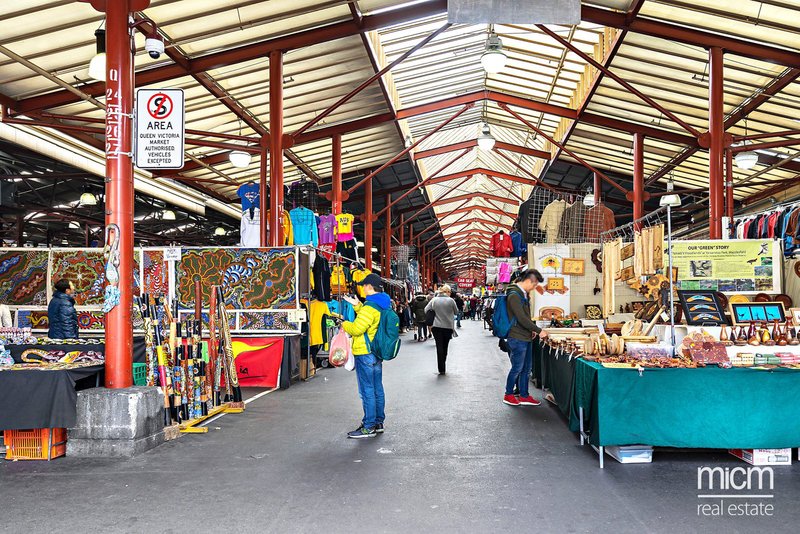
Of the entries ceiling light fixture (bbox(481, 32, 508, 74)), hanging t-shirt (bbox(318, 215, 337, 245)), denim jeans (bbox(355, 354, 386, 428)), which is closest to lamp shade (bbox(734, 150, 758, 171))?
ceiling light fixture (bbox(481, 32, 508, 74))

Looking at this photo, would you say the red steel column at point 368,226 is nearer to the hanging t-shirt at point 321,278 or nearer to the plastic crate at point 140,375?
the hanging t-shirt at point 321,278

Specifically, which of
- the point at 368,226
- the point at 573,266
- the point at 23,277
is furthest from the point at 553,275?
the point at 368,226

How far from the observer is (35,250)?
36.9 ft

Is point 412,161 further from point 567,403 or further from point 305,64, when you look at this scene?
point 567,403

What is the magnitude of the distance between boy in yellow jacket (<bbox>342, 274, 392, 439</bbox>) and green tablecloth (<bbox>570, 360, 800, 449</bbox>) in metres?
2.28

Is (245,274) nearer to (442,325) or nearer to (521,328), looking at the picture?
(442,325)

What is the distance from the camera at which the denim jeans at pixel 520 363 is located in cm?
829

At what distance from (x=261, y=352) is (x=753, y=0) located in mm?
9338

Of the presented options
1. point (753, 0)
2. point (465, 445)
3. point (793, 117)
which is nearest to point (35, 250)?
point (465, 445)

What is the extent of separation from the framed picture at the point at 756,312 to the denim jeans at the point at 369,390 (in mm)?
3612

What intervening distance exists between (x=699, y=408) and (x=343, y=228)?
1227 cm

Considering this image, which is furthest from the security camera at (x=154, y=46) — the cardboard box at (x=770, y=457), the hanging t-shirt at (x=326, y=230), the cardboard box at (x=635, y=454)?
the hanging t-shirt at (x=326, y=230)

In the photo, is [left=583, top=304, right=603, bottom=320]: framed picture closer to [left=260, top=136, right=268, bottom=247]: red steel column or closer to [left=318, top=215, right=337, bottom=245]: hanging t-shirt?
[left=260, top=136, right=268, bottom=247]: red steel column

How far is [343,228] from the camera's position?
1684 cm
